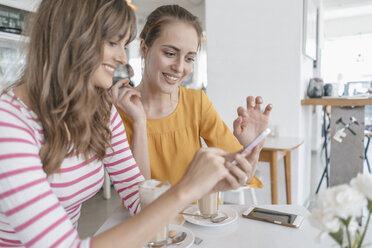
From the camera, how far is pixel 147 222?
63 cm

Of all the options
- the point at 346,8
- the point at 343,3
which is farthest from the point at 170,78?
the point at 346,8

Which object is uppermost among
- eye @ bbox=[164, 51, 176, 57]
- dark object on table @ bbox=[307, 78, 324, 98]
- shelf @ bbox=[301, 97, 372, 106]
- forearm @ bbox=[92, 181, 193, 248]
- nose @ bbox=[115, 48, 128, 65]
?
eye @ bbox=[164, 51, 176, 57]

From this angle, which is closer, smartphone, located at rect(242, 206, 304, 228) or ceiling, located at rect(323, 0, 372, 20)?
smartphone, located at rect(242, 206, 304, 228)

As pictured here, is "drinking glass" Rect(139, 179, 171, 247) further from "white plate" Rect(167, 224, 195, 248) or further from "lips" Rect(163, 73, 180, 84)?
"lips" Rect(163, 73, 180, 84)

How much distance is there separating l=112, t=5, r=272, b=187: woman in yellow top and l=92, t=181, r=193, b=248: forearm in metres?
0.61

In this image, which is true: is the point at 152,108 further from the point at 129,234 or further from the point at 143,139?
the point at 129,234

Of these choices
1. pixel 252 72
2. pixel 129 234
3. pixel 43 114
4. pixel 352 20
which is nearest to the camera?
pixel 129 234

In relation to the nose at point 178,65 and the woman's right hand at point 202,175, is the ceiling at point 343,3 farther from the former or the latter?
the woman's right hand at point 202,175

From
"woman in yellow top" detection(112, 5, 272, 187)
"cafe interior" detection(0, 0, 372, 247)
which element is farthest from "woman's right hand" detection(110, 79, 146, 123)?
"cafe interior" detection(0, 0, 372, 247)

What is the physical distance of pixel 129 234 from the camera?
2.08 ft

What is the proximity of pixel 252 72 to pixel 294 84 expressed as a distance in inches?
14.2

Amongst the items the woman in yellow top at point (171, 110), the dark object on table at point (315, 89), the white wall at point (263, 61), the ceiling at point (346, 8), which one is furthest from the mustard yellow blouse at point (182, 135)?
the ceiling at point (346, 8)

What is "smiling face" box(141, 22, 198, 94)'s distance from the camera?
129 centimetres

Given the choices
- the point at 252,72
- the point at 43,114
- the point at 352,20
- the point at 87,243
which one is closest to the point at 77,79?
the point at 43,114
